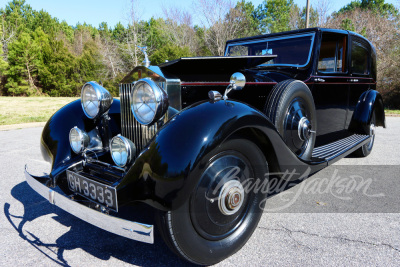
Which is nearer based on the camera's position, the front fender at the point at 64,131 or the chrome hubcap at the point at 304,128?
the front fender at the point at 64,131

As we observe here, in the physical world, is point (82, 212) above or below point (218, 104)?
below

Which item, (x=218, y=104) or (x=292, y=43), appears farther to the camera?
(x=292, y=43)

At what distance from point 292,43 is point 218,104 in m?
1.98

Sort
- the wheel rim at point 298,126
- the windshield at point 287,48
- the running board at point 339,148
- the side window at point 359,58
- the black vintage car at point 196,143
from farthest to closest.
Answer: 1. the side window at point 359,58
2. the windshield at point 287,48
3. the running board at point 339,148
4. the wheel rim at point 298,126
5. the black vintage car at point 196,143

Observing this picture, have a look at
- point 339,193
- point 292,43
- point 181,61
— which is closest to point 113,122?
point 181,61

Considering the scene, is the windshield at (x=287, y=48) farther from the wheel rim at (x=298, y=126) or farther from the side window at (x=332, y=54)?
the wheel rim at (x=298, y=126)

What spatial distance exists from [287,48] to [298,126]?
1.14 meters

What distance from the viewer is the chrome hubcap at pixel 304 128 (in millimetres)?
2611

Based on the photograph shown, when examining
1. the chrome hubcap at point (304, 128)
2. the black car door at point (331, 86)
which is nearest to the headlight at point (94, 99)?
the chrome hubcap at point (304, 128)

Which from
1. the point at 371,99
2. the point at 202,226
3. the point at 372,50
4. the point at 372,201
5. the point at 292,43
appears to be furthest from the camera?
the point at 372,50

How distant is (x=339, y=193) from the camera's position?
9.46 feet

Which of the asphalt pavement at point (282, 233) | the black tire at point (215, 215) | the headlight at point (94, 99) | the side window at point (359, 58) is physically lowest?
the asphalt pavement at point (282, 233)

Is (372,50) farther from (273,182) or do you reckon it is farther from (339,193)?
(273,182)

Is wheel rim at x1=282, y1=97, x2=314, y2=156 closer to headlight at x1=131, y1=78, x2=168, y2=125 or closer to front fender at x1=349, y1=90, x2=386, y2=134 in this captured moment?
headlight at x1=131, y1=78, x2=168, y2=125
